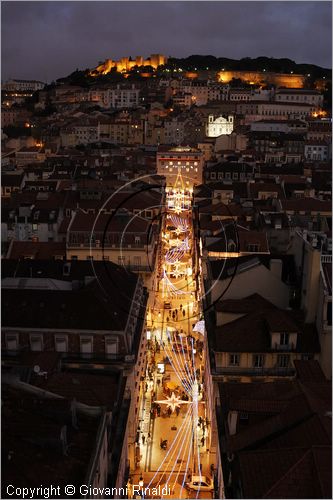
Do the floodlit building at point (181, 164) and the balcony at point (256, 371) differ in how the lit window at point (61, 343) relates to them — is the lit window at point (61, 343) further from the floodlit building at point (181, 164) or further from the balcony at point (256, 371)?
the floodlit building at point (181, 164)

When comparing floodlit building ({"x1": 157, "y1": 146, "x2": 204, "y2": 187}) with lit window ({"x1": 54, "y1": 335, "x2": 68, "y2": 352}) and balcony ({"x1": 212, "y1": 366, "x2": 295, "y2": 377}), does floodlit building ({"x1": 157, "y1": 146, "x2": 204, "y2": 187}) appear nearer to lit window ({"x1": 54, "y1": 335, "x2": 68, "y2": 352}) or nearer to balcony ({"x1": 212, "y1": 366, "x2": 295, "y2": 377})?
lit window ({"x1": 54, "y1": 335, "x2": 68, "y2": 352})

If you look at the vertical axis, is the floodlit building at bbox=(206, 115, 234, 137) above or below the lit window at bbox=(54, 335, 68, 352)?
above

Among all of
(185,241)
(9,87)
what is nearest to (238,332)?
(185,241)

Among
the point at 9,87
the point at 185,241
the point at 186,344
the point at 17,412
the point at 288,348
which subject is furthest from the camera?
the point at 9,87

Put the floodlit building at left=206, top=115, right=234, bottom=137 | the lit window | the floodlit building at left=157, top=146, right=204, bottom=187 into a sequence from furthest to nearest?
the floodlit building at left=206, top=115, right=234, bottom=137 → the floodlit building at left=157, top=146, right=204, bottom=187 → the lit window

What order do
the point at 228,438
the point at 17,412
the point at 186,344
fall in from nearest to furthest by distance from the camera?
the point at 17,412 → the point at 228,438 → the point at 186,344

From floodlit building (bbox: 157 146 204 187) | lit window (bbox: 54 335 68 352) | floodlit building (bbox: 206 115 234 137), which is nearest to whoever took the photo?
lit window (bbox: 54 335 68 352)

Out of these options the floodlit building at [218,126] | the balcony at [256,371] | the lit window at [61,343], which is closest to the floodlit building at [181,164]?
the floodlit building at [218,126]

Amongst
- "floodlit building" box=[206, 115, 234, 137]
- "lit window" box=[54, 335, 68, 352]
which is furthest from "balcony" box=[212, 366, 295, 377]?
"floodlit building" box=[206, 115, 234, 137]

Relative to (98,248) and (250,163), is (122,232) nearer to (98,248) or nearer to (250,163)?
(98,248)
